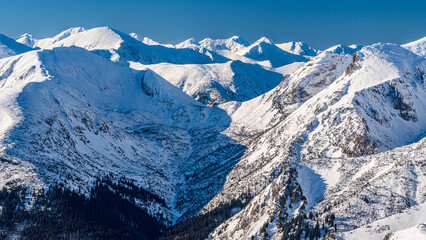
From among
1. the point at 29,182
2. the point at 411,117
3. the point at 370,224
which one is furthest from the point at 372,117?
the point at 29,182

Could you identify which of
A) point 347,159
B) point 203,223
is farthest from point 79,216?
point 347,159

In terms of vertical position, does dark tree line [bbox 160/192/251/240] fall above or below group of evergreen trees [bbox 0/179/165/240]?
below

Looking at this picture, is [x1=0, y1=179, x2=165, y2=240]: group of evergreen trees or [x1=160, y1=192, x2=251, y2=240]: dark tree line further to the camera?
[x1=160, y1=192, x2=251, y2=240]: dark tree line

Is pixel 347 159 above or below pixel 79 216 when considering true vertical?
above

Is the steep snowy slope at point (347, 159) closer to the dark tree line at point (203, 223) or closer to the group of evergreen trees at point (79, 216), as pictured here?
the dark tree line at point (203, 223)

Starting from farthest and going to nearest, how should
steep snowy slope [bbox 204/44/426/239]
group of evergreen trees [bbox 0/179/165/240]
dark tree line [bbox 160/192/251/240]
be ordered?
dark tree line [bbox 160/192/251/240] → group of evergreen trees [bbox 0/179/165/240] → steep snowy slope [bbox 204/44/426/239]

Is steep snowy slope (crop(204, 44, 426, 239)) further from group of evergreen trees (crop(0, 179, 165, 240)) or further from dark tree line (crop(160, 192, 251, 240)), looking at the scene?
group of evergreen trees (crop(0, 179, 165, 240))

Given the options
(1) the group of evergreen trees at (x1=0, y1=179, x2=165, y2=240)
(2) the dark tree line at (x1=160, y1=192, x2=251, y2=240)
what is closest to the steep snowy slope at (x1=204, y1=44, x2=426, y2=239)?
(2) the dark tree line at (x1=160, y1=192, x2=251, y2=240)

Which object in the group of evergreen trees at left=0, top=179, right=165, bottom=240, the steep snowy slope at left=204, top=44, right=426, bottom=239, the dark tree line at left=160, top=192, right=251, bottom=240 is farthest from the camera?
the dark tree line at left=160, top=192, right=251, bottom=240

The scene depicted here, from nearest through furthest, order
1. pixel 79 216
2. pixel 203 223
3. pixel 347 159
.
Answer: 1. pixel 79 216
2. pixel 347 159
3. pixel 203 223

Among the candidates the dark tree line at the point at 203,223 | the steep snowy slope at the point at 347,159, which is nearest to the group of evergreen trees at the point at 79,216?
the dark tree line at the point at 203,223

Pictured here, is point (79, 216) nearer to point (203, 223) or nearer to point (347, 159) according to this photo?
point (203, 223)
